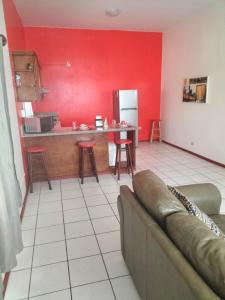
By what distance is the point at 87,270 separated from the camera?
1916 millimetres

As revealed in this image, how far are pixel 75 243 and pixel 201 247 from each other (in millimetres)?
1609

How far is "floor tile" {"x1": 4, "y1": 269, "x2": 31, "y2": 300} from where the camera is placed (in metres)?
1.70

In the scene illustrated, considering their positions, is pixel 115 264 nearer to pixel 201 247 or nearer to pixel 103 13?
pixel 201 247

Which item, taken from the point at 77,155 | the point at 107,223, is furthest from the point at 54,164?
the point at 107,223

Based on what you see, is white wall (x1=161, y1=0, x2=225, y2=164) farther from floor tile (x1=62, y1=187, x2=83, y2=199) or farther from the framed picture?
floor tile (x1=62, y1=187, x2=83, y2=199)

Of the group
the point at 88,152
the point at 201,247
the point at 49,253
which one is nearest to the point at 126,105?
the point at 88,152

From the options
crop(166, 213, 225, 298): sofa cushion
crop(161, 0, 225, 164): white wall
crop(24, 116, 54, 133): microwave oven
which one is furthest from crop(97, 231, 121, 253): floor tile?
crop(161, 0, 225, 164): white wall

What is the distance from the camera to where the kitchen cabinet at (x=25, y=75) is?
3.36 meters

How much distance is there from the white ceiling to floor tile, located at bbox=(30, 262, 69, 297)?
4.16 metres

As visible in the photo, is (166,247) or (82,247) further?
(82,247)

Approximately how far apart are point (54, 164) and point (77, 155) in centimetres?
44

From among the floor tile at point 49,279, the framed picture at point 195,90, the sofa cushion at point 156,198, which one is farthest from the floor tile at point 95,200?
the framed picture at point 195,90

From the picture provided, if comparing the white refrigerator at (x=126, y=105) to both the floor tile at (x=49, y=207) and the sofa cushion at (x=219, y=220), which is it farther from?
the sofa cushion at (x=219, y=220)

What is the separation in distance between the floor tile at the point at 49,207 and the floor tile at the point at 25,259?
75 cm
